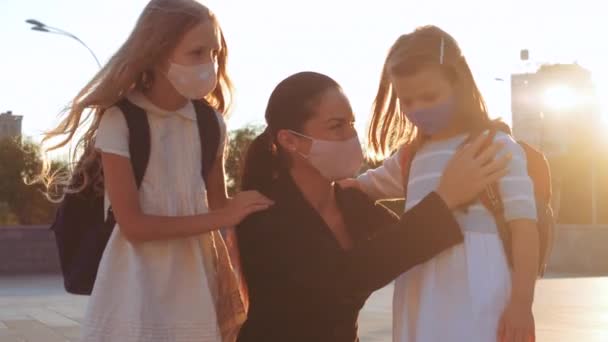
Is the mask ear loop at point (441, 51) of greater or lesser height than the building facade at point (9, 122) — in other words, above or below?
above

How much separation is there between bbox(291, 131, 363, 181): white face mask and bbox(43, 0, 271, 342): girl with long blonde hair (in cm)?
24

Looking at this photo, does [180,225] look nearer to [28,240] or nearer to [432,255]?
[432,255]

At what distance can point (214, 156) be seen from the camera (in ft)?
9.78

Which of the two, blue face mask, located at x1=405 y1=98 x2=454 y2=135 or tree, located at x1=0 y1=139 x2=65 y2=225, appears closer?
blue face mask, located at x1=405 y1=98 x2=454 y2=135

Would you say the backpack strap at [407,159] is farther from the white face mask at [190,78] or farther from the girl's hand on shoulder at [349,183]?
the white face mask at [190,78]

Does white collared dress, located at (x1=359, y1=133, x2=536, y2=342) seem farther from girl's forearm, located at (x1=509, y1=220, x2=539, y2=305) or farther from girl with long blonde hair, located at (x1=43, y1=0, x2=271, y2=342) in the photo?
girl with long blonde hair, located at (x1=43, y1=0, x2=271, y2=342)

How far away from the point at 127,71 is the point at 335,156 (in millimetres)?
633

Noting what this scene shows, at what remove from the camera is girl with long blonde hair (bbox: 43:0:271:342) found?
2.74 m

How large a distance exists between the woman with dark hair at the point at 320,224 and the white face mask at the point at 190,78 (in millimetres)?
223

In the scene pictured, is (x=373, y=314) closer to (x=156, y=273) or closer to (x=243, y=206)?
(x=156, y=273)

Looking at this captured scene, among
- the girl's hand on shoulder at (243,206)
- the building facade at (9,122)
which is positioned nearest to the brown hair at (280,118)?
the girl's hand on shoulder at (243,206)

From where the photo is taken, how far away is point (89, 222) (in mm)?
2871

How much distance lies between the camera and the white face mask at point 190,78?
288 cm

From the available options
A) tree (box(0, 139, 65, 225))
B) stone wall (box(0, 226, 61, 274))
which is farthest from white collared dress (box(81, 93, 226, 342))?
tree (box(0, 139, 65, 225))
